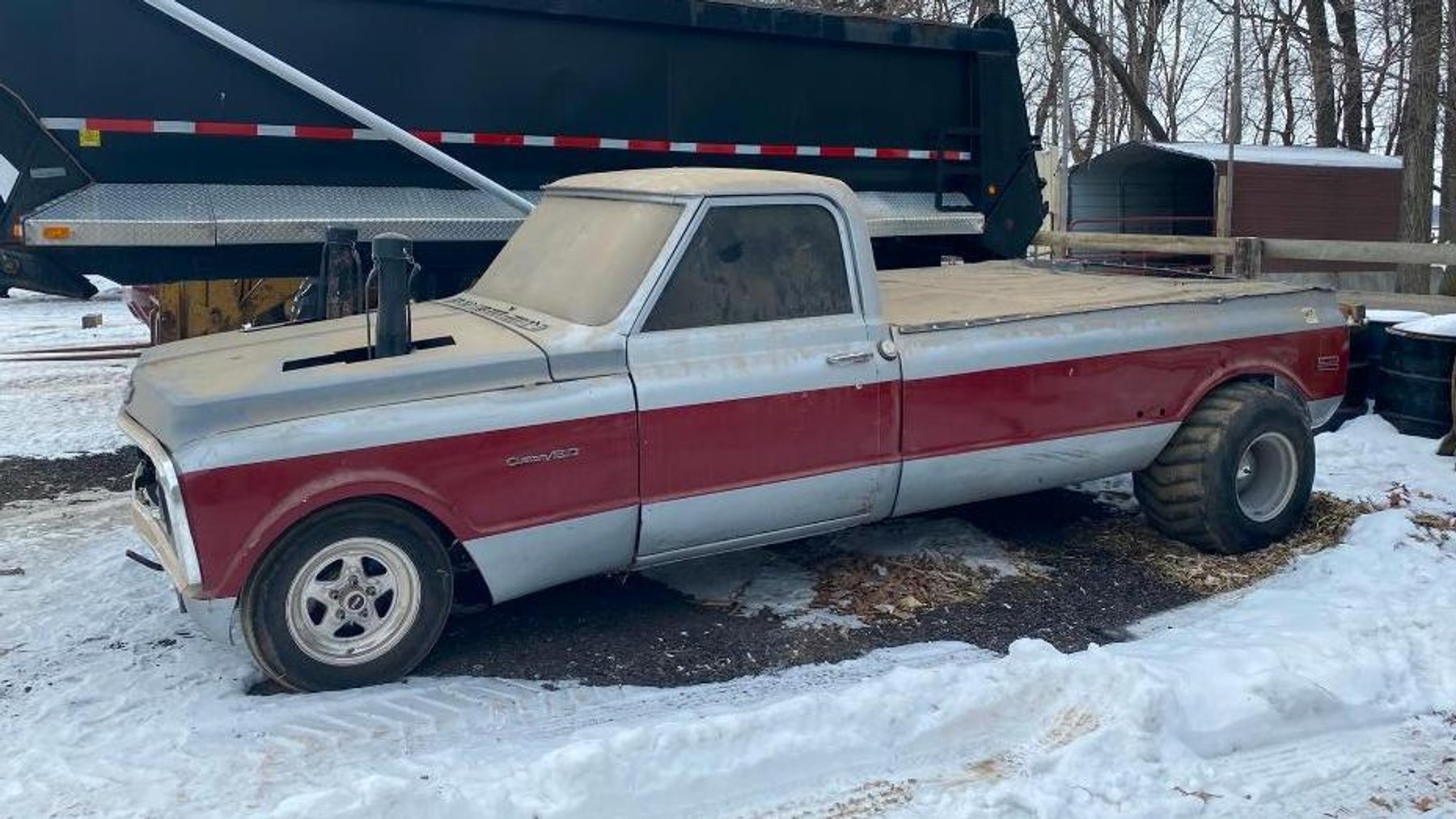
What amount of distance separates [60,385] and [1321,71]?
2001cm

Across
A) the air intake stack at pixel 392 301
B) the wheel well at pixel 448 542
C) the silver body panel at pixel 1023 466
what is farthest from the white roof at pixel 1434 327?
the air intake stack at pixel 392 301

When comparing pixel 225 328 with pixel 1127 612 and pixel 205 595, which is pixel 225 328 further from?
pixel 1127 612

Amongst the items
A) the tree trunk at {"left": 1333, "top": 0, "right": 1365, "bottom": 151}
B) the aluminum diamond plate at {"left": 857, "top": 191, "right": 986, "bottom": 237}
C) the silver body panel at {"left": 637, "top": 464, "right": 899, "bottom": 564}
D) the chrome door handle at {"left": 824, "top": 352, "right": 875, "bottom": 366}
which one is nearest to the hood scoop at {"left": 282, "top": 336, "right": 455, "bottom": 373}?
the silver body panel at {"left": 637, "top": 464, "right": 899, "bottom": 564}

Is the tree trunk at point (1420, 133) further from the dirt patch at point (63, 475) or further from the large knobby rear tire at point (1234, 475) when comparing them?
the dirt patch at point (63, 475)

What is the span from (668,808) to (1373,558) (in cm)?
367

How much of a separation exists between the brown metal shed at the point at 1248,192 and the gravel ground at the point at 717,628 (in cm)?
1089

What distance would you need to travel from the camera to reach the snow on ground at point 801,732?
12.5 ft

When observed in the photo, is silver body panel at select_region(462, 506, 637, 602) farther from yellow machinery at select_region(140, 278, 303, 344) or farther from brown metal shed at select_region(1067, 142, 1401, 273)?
brown metal shed at select_region(1067, 142, 1401, 273)

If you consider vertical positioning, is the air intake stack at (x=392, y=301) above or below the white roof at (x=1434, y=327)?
above

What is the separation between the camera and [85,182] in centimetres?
745

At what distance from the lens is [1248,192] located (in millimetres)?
17469

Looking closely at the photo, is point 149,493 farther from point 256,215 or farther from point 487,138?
point 487,138

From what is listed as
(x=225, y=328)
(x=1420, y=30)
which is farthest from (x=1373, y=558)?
(x=1420, y=30)

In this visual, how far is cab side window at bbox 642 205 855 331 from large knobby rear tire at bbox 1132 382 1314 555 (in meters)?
1.91
